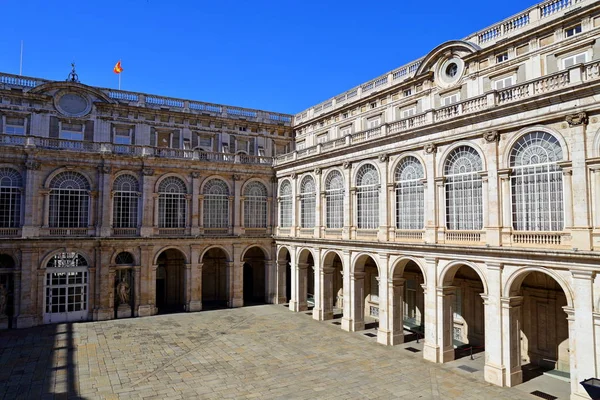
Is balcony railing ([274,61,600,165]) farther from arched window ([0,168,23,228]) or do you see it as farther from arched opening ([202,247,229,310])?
arched window ([0,168,23,228])

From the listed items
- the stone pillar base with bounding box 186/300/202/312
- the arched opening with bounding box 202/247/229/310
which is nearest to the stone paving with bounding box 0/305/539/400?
the stone pillar base with bounding box 186/300/202/312

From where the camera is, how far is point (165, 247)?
105 feet

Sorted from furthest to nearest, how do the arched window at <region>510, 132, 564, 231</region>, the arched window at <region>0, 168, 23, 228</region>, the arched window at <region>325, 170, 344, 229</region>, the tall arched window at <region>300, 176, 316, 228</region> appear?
the tall arched window at <region>300, 176, 316, 228</region> → the arched window at <region>325, 170, 344, 229</region> → the arched window at <region>0, 168, 23, 228</region> → the arched window at <region>510, 132, 564, 231</region>

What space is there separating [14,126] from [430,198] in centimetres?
2977

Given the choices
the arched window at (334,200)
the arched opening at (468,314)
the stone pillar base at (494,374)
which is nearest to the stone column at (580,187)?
the stone pillar base at (494,374)

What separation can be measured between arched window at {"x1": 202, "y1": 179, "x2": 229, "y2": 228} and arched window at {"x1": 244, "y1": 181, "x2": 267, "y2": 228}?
1.77 meters

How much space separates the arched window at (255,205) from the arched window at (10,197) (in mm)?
16263

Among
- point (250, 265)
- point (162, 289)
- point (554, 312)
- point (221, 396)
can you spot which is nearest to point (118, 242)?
point (162, 289)

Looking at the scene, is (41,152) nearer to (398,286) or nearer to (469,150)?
(398,286)

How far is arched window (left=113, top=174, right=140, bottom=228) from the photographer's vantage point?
102ft

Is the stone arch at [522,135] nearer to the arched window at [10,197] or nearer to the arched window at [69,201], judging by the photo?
the arched window at [69,201]

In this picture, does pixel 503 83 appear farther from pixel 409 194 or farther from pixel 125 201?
pixel 125 201

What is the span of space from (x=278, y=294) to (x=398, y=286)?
14.5 metres

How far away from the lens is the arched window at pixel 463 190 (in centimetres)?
2019
